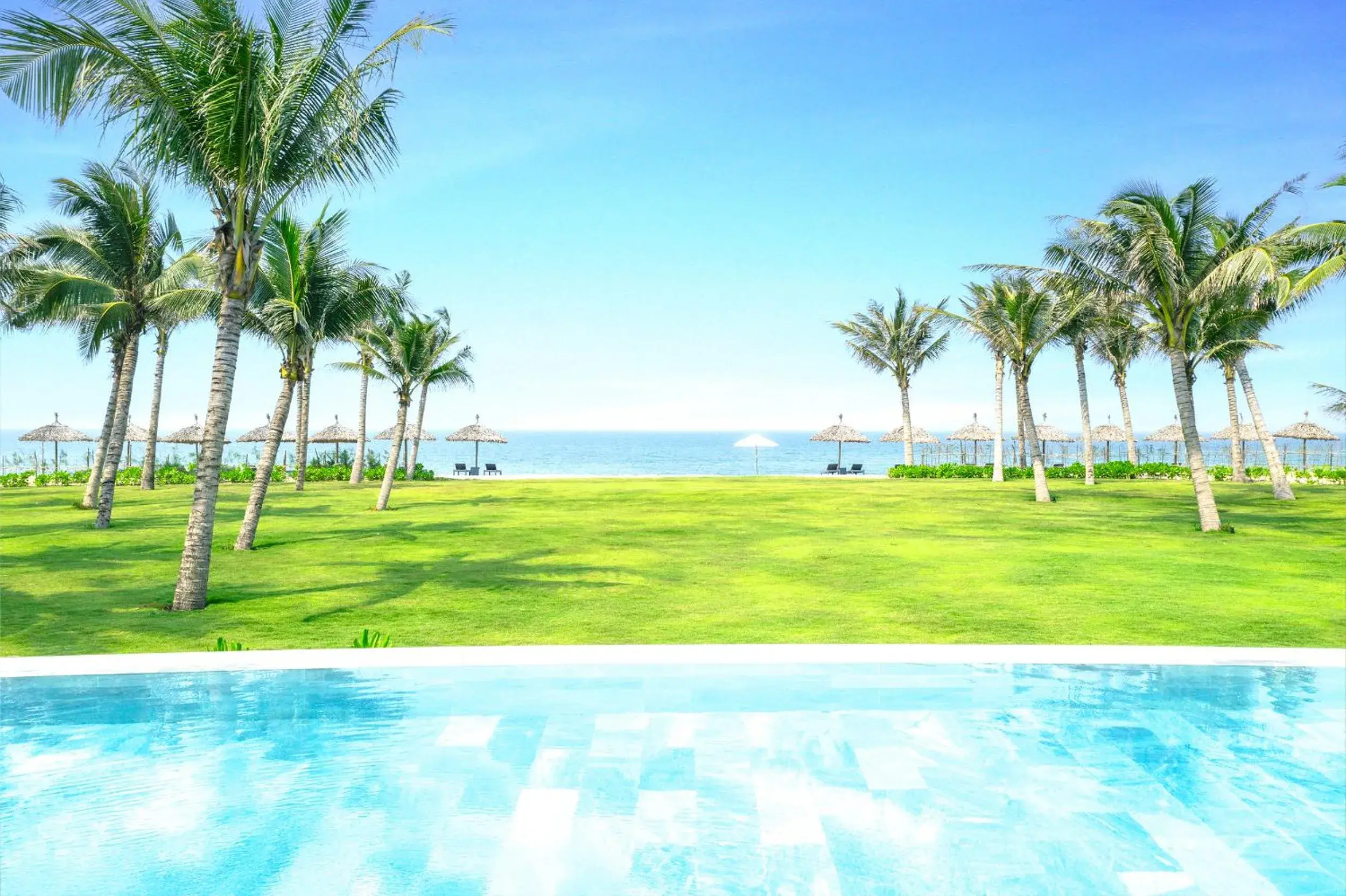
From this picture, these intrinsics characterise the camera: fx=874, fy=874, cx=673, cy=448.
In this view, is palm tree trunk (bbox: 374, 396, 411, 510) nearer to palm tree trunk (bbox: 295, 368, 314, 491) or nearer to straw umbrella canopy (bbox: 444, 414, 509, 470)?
palm tree trunk (bbox: 295, 368, 314, 491)

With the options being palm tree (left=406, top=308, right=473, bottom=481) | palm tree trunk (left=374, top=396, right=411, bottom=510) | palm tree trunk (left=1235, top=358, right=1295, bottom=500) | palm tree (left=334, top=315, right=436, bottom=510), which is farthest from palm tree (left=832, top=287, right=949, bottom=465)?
palm tree trunk (left=374, top=396, right=411, bottom=510)

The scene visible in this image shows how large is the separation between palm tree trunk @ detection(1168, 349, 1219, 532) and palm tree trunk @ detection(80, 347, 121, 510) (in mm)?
20924

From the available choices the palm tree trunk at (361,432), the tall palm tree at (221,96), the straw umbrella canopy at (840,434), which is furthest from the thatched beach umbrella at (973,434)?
the tall palm tree at (221,96)

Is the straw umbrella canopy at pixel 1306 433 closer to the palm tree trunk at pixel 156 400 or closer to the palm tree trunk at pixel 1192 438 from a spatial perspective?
the palm tree trunk at pixel 1192 438

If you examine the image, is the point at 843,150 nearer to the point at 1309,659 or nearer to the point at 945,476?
the point at 945,476

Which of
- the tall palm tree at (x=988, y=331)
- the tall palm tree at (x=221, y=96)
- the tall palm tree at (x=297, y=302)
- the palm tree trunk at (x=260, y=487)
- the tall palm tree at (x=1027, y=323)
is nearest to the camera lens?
the tall palm tree at (x=221, y=96)

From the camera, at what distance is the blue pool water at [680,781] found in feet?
11.3

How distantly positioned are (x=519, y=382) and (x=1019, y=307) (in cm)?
8475

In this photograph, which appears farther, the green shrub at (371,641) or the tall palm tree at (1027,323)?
the tall palm tree at (1027,323)

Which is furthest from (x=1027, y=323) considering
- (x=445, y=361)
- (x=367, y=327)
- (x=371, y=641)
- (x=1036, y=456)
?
(x=371, y=641)

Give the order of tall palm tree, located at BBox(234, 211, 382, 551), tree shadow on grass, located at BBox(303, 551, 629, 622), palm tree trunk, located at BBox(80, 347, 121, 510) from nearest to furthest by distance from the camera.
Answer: tree shadow on grass, located at BBox(303, 551, 629, 622) < tall palm tree, located at BBox(234, 211, 382, 551) < palm tree trunk, located at BBox(80, 347, 121, 510)

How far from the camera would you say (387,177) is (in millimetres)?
10203

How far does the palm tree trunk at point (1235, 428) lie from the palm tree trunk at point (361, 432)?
30.1 meters

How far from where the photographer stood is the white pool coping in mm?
5719
